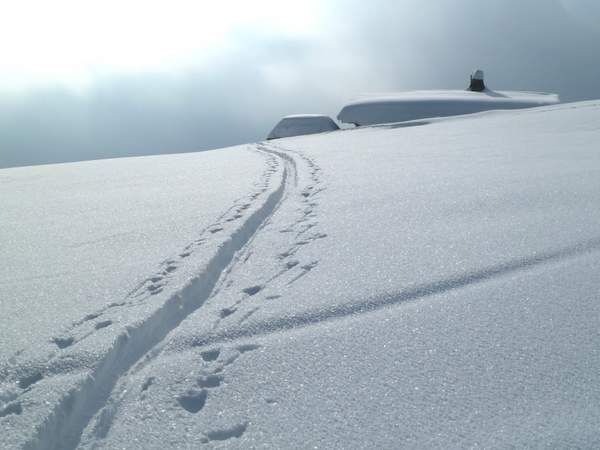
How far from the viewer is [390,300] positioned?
1.73 metres

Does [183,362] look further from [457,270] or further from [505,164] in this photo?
[505,164]

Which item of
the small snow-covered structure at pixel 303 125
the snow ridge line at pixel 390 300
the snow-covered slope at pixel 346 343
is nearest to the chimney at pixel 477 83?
the small snow-covered structure at pixel 303 125

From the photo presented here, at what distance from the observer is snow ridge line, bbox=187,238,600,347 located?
1.59 m

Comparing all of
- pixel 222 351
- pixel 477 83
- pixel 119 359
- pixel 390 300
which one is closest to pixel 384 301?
pixel 390 300

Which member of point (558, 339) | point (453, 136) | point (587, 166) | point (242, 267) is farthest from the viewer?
point (453, 136)

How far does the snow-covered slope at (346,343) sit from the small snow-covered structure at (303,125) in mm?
11560

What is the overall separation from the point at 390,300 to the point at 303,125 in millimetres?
12953

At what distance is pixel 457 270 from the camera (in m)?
1.93

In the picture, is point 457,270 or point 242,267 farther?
point 242,267

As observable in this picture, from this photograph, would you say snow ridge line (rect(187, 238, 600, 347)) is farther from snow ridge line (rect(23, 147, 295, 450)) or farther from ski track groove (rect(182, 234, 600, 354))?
snow ridge line (rect(23, 147, 295, 450))

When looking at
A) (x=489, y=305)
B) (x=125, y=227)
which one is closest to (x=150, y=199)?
(x=125, y=227)

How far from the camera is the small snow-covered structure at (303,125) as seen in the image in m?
14.1

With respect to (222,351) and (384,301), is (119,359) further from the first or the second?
(384,301)

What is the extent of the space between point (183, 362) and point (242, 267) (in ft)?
2.53
